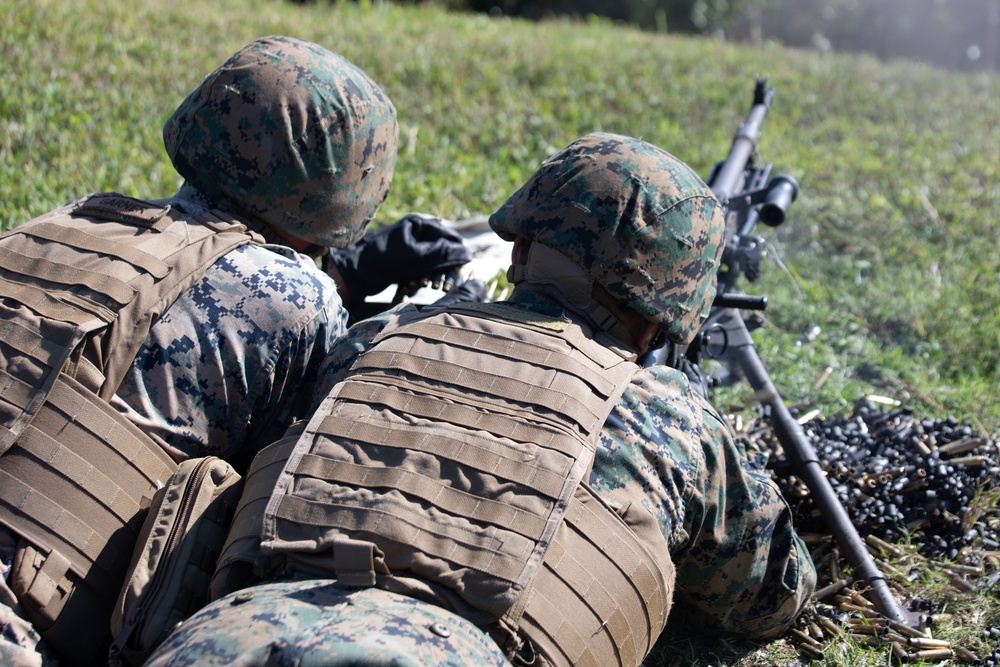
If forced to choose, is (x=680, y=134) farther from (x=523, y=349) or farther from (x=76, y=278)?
(x=76, y=278)

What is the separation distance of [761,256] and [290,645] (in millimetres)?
2844

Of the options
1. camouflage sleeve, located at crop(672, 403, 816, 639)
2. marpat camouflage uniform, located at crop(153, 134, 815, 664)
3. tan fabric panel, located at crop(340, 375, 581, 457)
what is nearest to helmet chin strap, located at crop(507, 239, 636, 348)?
marpat camouflage uniform, located at crop(153, 134, 815, 664)

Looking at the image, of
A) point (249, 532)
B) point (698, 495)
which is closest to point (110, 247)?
point (249, 532)

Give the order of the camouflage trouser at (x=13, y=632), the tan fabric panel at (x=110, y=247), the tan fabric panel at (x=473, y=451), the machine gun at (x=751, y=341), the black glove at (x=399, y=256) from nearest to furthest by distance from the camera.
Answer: the tan fabric panel at (x=473, y=451)
the camouflage trouser at (x=13, y=632)
the tan fabric panel at (x=110, y=247)
the machine gun at (x=751, y=341)
the black glove at (x=399, y=256)

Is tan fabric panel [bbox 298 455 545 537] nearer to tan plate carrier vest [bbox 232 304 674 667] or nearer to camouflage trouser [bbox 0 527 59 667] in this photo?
tan plate carrier vest [bbox 232 304 674 667]

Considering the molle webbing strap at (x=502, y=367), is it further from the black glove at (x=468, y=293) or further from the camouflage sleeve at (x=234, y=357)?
the black glove at (x=468, y=293)

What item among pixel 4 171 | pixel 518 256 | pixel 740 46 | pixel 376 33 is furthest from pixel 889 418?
pixel 740 46

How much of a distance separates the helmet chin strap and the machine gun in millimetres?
686

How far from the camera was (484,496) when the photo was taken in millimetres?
2088

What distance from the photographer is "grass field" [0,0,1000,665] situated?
4941 mm

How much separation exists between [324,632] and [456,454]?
548mm

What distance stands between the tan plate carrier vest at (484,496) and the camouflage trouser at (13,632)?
0.54 meters

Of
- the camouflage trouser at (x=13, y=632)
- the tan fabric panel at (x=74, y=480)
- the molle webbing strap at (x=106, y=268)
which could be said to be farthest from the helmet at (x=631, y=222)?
the camouflage trouser at (x=13, y=632)

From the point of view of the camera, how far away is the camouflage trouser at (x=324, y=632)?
1675 millimetres
